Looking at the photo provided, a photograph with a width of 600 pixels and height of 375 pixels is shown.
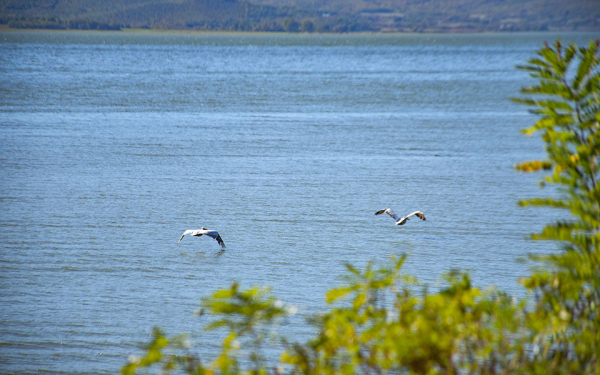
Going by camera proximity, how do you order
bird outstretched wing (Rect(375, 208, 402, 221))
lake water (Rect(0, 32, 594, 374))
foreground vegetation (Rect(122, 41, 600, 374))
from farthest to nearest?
1. bird outstretched wing (Rect(375, 208, 402, 221))
2. lake water (Rect(0, 32, 594, 374))
3. foreground vegetation (Rect(122, 41, 600, 374))

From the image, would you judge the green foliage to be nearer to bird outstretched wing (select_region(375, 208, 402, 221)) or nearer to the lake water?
the lake water

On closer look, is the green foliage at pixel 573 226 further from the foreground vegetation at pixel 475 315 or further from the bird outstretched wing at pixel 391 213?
the bird outstretched wing at pixel 391 213

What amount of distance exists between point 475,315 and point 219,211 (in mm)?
12887

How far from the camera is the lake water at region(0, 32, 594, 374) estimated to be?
11156 millimetres

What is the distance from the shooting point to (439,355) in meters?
4.08

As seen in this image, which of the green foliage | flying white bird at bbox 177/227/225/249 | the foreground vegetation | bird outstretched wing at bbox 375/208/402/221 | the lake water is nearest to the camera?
the foreground vegetation

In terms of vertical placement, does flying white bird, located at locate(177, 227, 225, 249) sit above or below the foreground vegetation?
above

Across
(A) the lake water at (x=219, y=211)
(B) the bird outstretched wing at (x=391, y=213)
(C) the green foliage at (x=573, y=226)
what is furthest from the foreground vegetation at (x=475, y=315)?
(B) the bird outstretched wing at (x=391, y=213)

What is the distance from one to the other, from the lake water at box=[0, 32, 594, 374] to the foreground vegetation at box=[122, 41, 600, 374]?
122 inches

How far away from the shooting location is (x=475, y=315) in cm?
435

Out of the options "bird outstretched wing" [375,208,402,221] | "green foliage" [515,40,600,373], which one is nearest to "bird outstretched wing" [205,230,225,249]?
"bird outstretched wing" [375,208,402,221]

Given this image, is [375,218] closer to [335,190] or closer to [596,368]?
[335,190]

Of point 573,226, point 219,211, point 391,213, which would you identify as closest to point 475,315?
point 573,226

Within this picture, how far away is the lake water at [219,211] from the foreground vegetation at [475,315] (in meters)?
3.09
